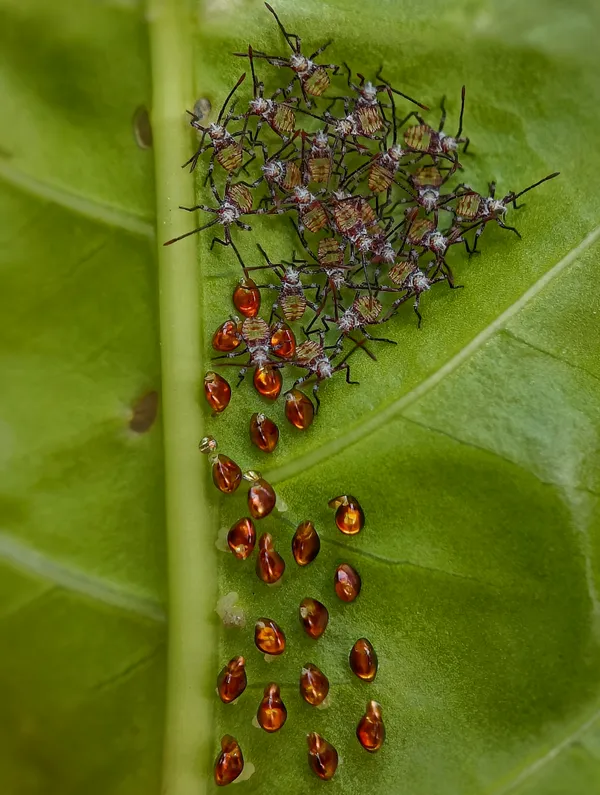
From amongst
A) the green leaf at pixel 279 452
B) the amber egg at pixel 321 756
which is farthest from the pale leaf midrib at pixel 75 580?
the amber egg at pixel 321 756

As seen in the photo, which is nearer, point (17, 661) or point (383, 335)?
point (17, 661)

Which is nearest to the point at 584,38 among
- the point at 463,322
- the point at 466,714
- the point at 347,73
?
the point at 347,73

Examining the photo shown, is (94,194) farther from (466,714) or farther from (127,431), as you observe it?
(466,714)

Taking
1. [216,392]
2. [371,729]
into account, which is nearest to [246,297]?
[216,392]

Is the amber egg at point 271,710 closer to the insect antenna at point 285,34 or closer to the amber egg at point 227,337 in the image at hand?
the amber egg at point 227,337

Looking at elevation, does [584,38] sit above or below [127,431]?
above

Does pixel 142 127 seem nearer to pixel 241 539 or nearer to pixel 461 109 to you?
pixel 461 109
